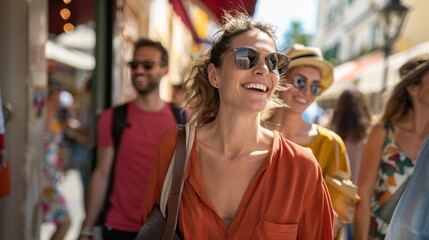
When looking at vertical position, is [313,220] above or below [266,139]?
below

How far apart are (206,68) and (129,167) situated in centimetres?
144

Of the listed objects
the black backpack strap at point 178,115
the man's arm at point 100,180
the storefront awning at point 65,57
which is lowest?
the man's arm at point 100,180

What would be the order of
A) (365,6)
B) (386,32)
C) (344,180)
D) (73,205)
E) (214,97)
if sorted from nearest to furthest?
(214,97) < (344,180) < (73,205) < (386,32) < (365,6)

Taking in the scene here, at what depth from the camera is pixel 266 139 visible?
7.41 feet

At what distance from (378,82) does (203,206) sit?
13.1 meters

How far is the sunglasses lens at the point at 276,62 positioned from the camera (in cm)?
217

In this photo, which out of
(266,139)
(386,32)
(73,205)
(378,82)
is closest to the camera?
(266,139)

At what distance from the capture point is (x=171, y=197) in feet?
6.94

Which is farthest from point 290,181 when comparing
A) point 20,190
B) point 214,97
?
point 20,190

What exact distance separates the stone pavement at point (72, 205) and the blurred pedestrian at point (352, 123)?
9.90ft

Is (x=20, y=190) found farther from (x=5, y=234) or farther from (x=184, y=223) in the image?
(x=184, y=223)

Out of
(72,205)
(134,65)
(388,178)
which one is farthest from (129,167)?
(72,205)

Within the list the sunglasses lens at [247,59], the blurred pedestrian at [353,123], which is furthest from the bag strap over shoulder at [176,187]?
the blurred pedestrian at [353,123]

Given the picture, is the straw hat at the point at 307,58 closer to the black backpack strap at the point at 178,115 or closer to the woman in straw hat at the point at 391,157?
the woman in straw hat at the point at 391,157
